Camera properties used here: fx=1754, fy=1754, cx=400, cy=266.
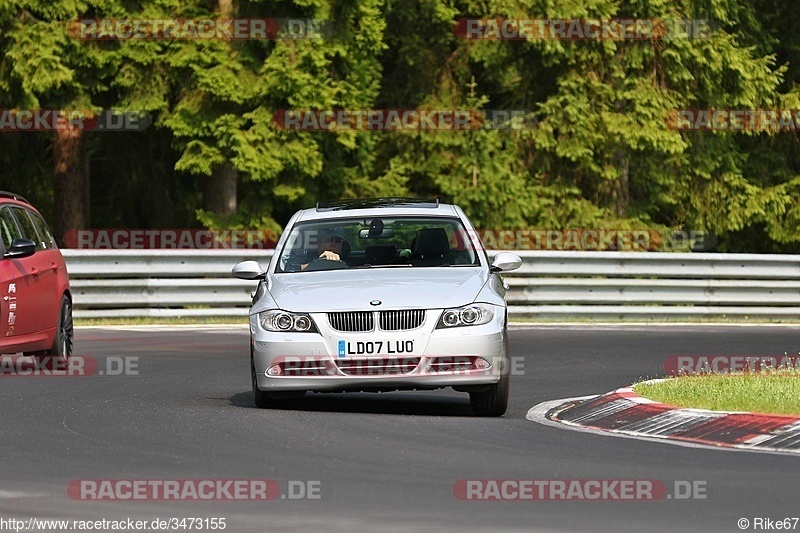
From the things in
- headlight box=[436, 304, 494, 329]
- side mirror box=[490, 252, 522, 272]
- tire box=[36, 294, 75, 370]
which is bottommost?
tire box=[36, 294, 75, 370]

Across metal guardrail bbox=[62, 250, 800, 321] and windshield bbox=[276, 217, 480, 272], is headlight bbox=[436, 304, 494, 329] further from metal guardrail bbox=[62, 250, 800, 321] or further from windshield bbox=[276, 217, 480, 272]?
metal guardrail bbox=[62, 250, 800, 321]

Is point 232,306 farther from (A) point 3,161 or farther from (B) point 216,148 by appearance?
(A) point 3,161

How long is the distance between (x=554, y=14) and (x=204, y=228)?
8.14 metres

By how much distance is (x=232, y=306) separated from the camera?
24.8 meters

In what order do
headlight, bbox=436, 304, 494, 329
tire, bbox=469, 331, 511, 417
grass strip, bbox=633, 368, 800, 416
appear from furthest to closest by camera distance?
tire, bbox=469, 331, 511, 417
headlight, bbox=436, 304, 494, 329
grass strip, bbox=633, 368, 800, 416

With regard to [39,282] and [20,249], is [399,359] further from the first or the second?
[39,282]

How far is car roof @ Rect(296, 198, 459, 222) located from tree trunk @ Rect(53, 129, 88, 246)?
20321mm

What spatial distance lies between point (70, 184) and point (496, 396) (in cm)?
2313

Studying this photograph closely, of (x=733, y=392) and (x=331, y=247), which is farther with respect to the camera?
(x=331, y=247)

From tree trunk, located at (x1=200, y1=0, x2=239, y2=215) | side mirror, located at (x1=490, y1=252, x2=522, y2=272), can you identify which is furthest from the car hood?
tree trunk, located at (x1=200, y1=0, x2=239, y2=215)

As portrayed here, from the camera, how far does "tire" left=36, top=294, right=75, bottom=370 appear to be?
16922mm

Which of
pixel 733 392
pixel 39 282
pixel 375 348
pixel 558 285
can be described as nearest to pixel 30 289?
pixel 39 282

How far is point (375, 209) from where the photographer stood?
14.3m

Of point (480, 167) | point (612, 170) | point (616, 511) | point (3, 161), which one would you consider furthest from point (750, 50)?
point (616, 511)
